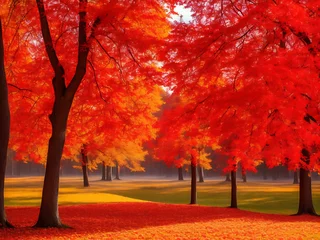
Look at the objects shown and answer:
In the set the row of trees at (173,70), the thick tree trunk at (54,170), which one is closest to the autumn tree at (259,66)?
the row of trees at (173,70)

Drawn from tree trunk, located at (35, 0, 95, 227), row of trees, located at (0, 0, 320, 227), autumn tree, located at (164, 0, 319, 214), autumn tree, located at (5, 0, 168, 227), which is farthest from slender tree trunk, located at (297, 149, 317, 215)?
tree trunk, located at (35, 0, 95, 227)

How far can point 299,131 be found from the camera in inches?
484

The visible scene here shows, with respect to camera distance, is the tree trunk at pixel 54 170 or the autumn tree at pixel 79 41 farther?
the autumn tree at pixel 79 41

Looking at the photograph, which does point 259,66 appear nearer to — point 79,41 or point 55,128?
point 79,41

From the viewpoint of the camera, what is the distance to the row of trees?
445 inches

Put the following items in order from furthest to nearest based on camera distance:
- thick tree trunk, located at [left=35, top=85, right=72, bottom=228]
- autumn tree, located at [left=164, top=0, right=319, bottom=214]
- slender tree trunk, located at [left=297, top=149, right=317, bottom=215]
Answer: slender tree trunk, located at [left=297, top=149, right=317, bottom=215] → thick tree trunk, located at [left=35, top=85, right=72, bottom=228] → autumn tree, located at [left=164, top=0, right=319, bottom=214]

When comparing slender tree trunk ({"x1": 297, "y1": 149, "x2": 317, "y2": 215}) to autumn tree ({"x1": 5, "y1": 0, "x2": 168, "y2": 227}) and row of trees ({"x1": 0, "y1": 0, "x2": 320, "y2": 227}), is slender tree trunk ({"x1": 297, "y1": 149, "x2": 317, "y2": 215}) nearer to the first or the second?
row of trees ({"x1": 0, "y1": 0, "x2": 320, "y2": 227})

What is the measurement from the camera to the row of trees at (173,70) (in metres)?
11.3

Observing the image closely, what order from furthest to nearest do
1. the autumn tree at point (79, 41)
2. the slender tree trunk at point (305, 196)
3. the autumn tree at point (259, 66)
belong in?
the slender tree trunk at point (305, 196), the autumn tree at point (79, 41), the autumn tree at point (259, 66)

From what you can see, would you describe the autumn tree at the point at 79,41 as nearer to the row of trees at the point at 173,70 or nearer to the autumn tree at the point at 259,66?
the row of trees at the point at 173,70

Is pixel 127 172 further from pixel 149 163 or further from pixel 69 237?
pixel 69 237

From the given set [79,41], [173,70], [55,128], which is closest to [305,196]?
[173,70]

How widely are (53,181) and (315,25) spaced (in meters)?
9.24

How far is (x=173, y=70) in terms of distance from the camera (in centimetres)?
1352
